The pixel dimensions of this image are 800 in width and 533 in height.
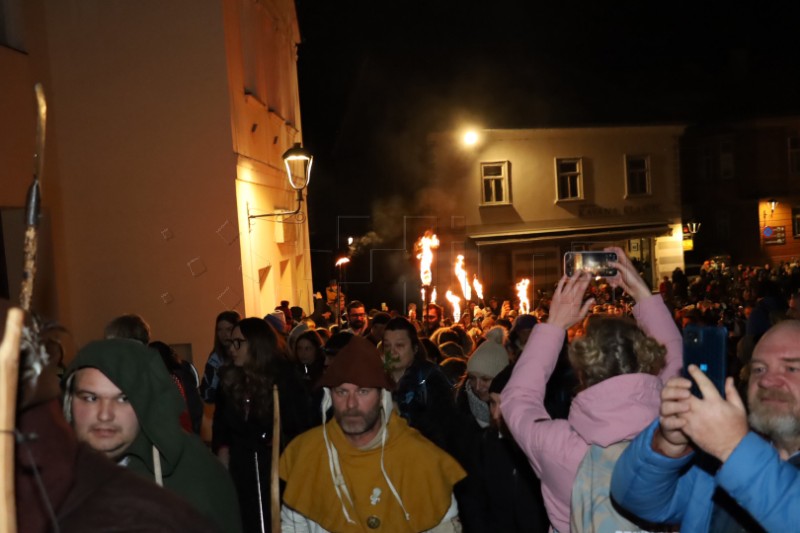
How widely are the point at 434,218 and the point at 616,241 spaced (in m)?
7.99

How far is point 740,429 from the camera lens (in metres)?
2.10

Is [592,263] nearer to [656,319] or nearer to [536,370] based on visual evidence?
[656,319]

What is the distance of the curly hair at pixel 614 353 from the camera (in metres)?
3.36

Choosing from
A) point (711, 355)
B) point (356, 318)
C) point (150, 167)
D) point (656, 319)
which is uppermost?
point (150, 167)

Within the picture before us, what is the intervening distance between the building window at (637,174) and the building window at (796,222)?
8.29 m

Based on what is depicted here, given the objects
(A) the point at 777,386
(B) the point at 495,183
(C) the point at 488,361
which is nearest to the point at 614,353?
(A) the point at 777,386

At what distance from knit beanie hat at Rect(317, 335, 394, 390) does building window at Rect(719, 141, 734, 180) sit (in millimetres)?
35524

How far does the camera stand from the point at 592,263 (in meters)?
4.11

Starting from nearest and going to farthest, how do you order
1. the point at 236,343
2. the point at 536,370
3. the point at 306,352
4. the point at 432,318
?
the point at 536,370 < the point at 236,343 < the point at 306,352 < the point at 432,318

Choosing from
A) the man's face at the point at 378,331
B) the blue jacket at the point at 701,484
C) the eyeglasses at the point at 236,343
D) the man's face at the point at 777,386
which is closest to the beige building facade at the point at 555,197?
the man's face at the point at 378,331

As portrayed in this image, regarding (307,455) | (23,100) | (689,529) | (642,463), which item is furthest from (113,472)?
(23,100)

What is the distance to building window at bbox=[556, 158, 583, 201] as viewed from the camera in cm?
3241

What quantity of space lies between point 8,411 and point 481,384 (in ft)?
15.8

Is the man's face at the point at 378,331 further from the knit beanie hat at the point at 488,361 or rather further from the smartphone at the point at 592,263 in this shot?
the smartphone at the point at 592,263
